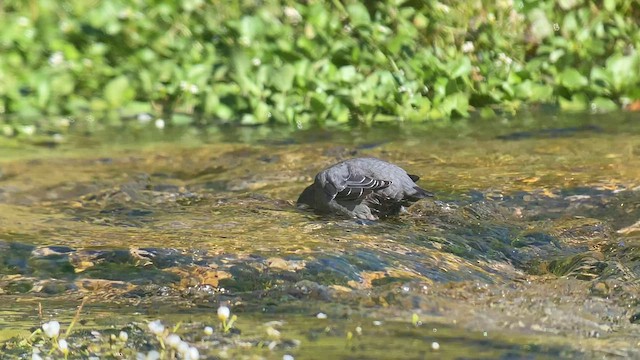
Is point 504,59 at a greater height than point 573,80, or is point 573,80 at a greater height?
point 504,59

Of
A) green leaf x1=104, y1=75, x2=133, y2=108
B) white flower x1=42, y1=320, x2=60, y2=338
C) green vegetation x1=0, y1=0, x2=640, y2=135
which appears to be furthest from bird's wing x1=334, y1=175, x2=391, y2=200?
green leaf x1=104, y1=75, x2=133, y2=108

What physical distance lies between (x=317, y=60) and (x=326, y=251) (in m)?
4.28

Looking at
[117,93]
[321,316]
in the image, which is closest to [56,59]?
[117,93]

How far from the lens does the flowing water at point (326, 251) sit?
11.6 feet

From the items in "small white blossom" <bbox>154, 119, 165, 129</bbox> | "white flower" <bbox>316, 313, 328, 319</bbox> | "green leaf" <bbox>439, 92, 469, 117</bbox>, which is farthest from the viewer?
"small white blossom" <bbox>154, 119, 165, 129</bbox>

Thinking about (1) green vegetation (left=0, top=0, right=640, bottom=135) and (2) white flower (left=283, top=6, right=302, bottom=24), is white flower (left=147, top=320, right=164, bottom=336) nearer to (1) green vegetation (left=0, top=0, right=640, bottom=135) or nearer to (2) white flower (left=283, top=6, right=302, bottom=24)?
(1) green vegetation (left=0, top=0, right=640, bottom=135)

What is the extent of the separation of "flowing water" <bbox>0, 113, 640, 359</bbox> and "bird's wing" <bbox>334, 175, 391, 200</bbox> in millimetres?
131

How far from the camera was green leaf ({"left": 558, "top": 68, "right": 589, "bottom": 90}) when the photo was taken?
8.42m

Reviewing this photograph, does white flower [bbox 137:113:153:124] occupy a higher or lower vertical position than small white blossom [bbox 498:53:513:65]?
lower

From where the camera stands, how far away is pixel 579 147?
6.73 m

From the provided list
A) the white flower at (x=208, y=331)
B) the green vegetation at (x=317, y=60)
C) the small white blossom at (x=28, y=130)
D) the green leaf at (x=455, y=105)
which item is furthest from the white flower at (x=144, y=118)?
the white flower at (x=208, y=331)

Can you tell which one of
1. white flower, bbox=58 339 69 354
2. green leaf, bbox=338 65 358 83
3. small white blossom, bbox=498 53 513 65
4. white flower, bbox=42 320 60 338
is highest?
small white blossom, bbox=498 53 513 65

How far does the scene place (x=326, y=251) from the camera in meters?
4.48

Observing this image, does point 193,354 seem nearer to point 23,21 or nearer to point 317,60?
point 317,60
